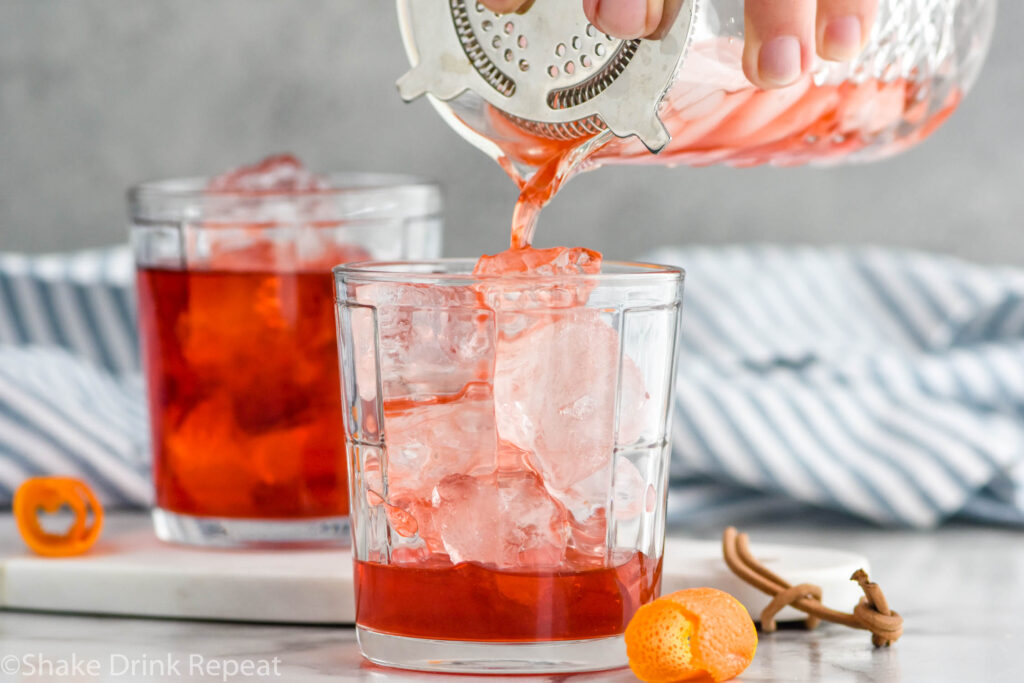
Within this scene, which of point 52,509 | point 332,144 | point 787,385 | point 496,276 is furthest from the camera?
point 332,144

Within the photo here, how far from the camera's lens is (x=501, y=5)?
79 cm

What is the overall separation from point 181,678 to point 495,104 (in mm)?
391

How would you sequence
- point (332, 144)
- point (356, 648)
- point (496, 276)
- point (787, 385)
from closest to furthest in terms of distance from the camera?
point (496, 276) → point (356, 648) → point (787, 385) → point (332, 144)

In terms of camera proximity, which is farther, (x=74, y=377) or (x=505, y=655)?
(x=74, y=377)

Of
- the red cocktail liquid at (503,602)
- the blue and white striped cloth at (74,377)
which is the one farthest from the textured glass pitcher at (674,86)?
the blue and white striped cloth at (74,377)

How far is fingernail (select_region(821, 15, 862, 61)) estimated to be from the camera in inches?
30.6

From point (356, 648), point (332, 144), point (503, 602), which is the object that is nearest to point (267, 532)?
point (356, 648)

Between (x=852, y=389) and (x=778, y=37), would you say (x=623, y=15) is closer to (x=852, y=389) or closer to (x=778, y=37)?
(x=778, y=37)

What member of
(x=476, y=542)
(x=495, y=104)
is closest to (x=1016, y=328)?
(x=495, y=104)

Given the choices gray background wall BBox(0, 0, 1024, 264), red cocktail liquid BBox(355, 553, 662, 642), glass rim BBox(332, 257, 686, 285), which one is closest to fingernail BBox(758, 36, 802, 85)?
glass rim BBox(332, 257, 686, 285)

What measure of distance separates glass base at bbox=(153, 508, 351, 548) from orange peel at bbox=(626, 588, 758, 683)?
1.14ft

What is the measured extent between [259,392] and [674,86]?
40 cm

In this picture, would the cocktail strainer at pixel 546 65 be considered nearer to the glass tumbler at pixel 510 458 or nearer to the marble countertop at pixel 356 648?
the glass tumbler at pixel 510 458

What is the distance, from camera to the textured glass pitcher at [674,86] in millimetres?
784
